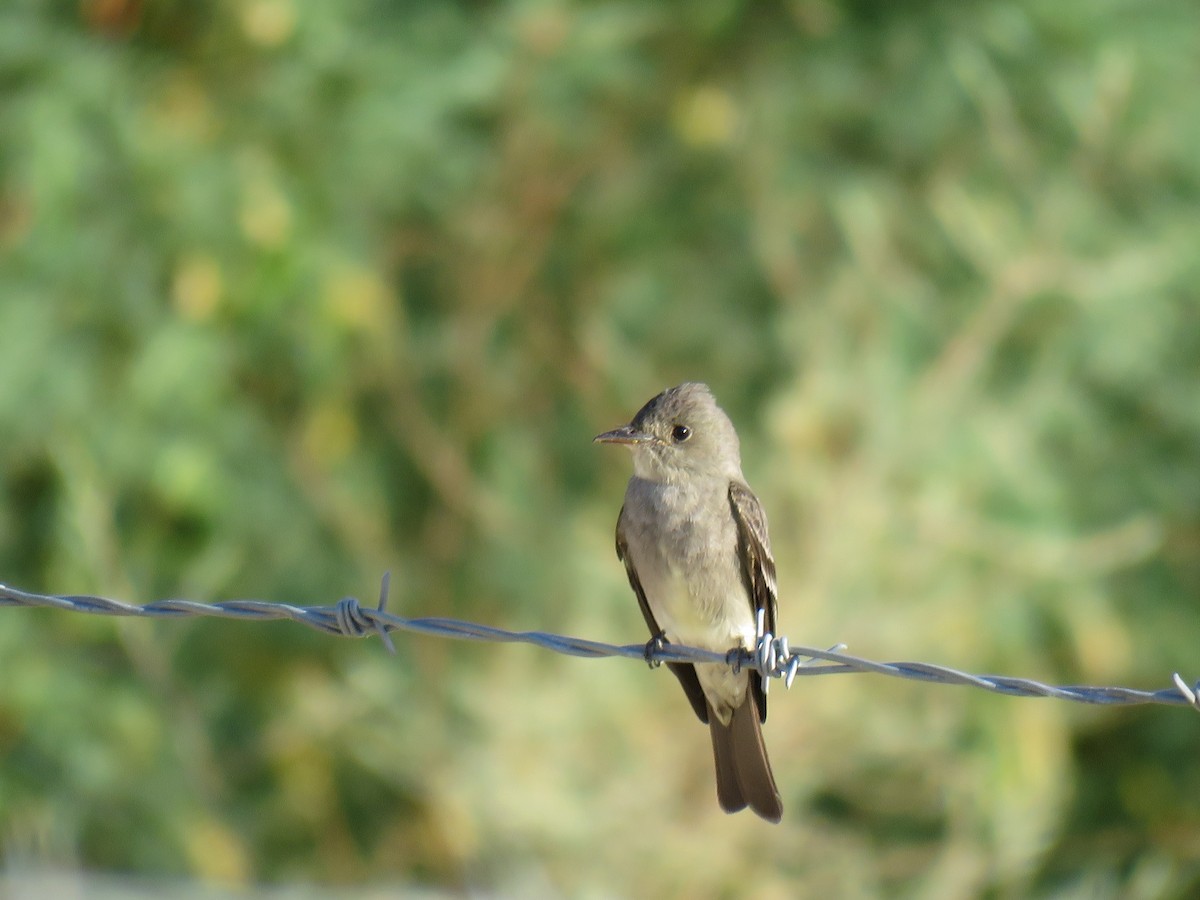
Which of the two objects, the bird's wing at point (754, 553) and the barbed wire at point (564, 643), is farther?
the bird's wing at point (754, 553)

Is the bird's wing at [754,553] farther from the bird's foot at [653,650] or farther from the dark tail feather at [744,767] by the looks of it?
the bird's foot at [653,650]

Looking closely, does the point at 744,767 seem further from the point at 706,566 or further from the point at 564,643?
the point at 564,643

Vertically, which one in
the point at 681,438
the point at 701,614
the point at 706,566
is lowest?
the point at 701,614

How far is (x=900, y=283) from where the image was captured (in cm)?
676

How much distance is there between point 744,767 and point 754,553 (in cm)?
61

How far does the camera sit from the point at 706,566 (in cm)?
444

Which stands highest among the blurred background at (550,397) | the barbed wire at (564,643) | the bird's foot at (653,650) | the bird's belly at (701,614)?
the blurred background at (550,397)

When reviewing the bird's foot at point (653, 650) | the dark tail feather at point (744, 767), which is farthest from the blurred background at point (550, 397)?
the bird's foot at point (653, 650)

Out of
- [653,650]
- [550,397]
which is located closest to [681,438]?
[653,650]

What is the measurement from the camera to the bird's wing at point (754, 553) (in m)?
4.52

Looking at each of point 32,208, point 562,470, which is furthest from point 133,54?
point 562,470

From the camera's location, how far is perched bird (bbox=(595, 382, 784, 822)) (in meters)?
4.43

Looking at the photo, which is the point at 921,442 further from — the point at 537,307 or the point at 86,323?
the point at 86,323

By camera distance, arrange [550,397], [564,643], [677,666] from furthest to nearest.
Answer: [550,397], [677,666], [564,643]
